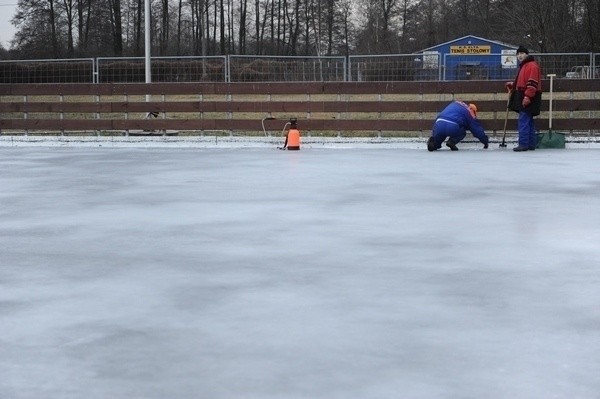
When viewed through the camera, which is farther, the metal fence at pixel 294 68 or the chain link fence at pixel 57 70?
the chain link fence at pixel 57 70

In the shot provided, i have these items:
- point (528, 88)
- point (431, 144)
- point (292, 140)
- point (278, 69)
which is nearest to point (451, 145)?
point (431, 144)

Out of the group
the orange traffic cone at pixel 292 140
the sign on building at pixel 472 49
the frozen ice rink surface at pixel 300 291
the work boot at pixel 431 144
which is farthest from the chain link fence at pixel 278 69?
the sign on building at pixel 472 49

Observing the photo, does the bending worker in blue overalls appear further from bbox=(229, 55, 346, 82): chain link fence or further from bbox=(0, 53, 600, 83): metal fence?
bbox=(229, 55, 346, 82): chain link fence

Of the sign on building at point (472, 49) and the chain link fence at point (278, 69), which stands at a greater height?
the sign on building at point (472, 49)

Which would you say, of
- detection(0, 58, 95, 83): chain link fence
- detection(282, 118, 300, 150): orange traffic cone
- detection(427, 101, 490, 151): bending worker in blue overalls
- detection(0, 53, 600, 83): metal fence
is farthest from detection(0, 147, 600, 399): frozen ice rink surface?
detection(0, 58, 95, 83): chain link fence

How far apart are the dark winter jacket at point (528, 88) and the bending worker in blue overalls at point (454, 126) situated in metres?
0.66

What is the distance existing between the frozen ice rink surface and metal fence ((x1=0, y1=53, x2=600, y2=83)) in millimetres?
8801

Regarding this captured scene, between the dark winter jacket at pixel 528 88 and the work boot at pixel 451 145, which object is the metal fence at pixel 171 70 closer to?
the work boot at pixel 451 145

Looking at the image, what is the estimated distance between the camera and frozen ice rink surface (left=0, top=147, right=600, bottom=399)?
3.46m

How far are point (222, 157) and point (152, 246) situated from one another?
7.83 m

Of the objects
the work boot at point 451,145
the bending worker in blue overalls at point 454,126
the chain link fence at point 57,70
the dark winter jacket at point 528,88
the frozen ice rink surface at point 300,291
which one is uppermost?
the chain link fence at point 57,70

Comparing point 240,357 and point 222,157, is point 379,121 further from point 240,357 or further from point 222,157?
point 240,357

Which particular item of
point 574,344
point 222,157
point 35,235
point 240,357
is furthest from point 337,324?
point 222,157

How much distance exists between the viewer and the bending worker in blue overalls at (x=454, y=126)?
571 inches
